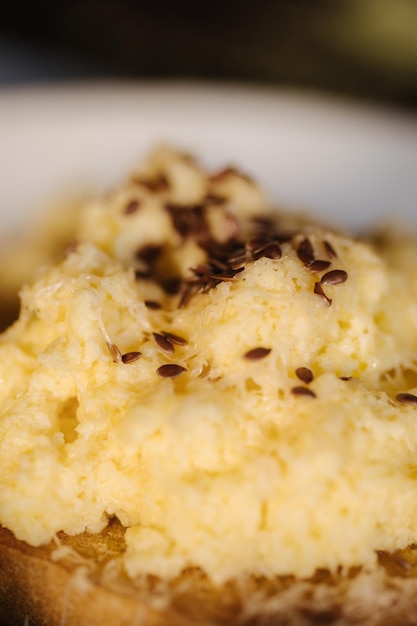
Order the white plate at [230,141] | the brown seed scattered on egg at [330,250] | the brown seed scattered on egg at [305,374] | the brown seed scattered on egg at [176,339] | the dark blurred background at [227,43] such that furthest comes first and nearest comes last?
the dark blurred background at [227,43] → the white plate at [230,141] → the brown seed scattered on egg at [330,250] → the brown seed scattered on egg at [176,339] → the brown seed scattered on egg at [305,374]

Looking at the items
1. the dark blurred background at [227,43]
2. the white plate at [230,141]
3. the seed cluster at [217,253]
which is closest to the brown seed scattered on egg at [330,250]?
the seed cluster at [217,253]

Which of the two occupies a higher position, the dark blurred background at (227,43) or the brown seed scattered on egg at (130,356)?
the dark blurred background at (227,43)

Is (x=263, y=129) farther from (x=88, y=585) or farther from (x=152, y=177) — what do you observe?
(x=88, y=585)

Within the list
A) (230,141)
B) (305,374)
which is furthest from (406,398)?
(230,141)

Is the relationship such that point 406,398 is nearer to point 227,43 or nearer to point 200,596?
point 200,596

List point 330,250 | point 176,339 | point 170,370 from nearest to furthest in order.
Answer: point 170,370 < point 176,339 < point 330,250

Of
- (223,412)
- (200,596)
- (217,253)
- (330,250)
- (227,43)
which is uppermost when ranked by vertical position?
(227,43)

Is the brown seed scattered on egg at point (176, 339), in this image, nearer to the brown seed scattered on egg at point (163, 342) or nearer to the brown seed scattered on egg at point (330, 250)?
the brown seed scattered on egg at point (163, 342)
